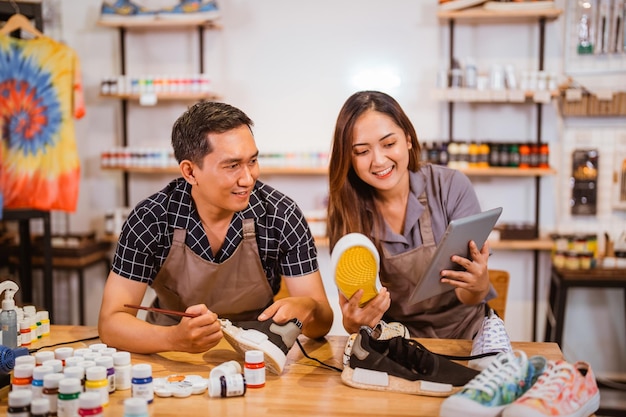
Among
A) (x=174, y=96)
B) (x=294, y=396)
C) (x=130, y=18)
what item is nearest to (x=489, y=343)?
(x=294, y=396)

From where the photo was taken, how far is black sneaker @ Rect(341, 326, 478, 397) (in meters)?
1.78

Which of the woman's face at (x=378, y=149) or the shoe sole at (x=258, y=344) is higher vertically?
the woman's face at (x=378, y=149)

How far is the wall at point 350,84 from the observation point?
4.61 m

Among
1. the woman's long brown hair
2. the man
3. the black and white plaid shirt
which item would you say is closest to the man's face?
the man

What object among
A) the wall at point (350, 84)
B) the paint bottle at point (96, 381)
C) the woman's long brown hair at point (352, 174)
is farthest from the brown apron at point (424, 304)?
the wall at point (350, 84)

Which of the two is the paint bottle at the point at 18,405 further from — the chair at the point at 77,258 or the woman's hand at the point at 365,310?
the chair at the point at 77,258

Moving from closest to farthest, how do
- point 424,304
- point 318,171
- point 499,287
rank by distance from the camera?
point 424,304
point 499,287
point 318,171

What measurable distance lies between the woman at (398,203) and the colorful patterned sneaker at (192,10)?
237 cm

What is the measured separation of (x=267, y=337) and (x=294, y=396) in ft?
0.70

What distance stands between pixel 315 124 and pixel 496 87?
124cm

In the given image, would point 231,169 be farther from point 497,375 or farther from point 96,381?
point 497,375

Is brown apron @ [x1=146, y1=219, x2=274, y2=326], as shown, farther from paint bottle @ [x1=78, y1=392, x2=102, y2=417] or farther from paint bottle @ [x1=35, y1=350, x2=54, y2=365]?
paint bottle @ [x1=78, y1=392, x2=102, y2=417]

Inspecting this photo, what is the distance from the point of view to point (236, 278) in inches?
95.3

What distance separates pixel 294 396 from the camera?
5.88ft
